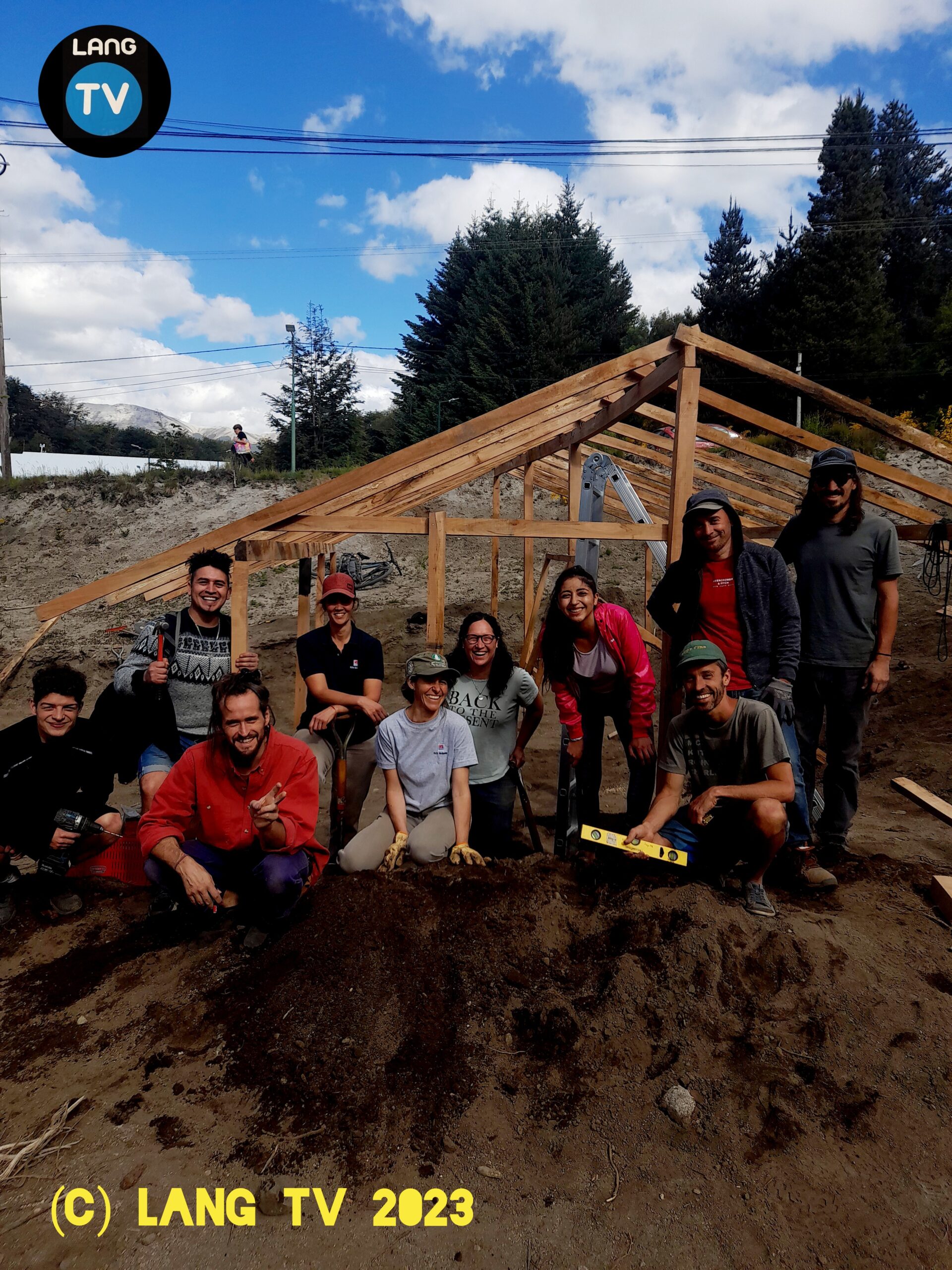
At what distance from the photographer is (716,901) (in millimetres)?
2951

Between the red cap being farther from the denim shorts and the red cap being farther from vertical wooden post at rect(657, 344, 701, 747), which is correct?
vertical wooden post at rect(657, 344, 701, 747)

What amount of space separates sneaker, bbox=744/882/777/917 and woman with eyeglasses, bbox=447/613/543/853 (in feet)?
4.62

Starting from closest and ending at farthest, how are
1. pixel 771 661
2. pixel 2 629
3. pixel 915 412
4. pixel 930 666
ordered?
pixel 771 661
pixel 930 666
pixel 2 629
pixel 915 412

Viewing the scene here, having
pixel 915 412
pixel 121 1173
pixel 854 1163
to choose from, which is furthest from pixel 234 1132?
pixel 915 412

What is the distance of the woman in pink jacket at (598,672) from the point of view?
12.3ft

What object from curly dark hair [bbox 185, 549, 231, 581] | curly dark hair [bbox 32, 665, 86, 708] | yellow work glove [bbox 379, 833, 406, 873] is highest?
curly dark hair [bbox 185, 549, 231, 581]

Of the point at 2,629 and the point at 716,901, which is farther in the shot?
the point at 2,629

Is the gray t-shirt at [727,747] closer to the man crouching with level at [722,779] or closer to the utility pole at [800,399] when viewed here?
the man crouching with level at [722,779]

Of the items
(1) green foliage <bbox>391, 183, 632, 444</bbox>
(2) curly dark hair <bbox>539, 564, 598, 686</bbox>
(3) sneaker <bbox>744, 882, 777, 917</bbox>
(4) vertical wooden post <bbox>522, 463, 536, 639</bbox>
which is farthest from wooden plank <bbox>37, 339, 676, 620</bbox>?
(1) green foliage <bbox>391, 183, 632, 444</bbox>

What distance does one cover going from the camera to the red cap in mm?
4207

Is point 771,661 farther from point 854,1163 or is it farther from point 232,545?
point 232,545

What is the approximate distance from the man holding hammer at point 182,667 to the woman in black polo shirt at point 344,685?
0.43m

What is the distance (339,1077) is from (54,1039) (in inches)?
47.5

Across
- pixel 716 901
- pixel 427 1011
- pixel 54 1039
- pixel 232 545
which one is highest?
pixel 232 545
